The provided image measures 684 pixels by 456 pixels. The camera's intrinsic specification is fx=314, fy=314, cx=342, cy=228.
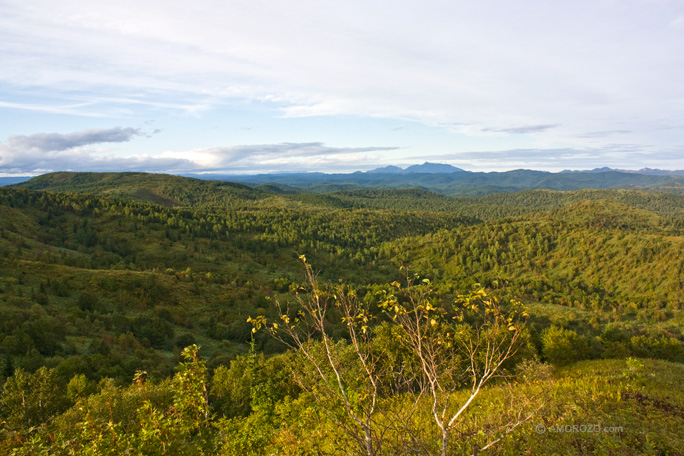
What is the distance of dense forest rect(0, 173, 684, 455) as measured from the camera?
919 cm

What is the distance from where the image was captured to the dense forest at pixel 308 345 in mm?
9188

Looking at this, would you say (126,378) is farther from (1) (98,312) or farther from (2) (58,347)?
(1) (98,312)

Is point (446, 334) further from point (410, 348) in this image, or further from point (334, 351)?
point (334, 351)

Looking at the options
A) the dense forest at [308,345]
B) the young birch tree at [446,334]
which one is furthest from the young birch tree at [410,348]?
the dense forest at [308,345]

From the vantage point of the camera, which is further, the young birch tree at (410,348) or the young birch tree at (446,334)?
the young birch tree at (410,348)

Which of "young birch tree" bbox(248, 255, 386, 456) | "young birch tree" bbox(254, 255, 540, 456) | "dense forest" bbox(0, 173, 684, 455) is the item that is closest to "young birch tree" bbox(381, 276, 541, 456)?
"young birch tree" bbox(254, 255, 540, 456)

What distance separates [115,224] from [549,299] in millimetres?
173431

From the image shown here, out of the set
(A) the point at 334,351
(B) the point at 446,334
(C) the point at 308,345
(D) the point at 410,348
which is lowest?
(A) the point at 334,351

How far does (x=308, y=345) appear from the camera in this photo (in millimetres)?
7852

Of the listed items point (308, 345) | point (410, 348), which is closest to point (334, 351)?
point (410, 348)

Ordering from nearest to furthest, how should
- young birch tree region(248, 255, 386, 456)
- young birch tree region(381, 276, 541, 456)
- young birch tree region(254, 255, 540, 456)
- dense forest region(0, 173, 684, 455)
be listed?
young birch tree region(381, 276, 541, 456) → young birch tree region(254, 255, 540, 456) → young birch tree region(248, 255, 386, 456) → dense forest region(0, 173, 684, 455)

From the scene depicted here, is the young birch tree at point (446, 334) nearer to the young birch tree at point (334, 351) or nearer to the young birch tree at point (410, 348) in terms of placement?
the young birch tree at point (410, 348)

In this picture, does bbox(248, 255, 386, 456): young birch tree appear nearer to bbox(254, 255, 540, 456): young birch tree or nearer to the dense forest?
bbox(254, 255, 540, 456): young birch tree

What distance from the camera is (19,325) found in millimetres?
34312
